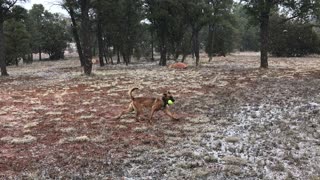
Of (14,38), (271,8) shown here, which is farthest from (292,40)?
(14,38)

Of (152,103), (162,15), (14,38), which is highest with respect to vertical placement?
(162,15)

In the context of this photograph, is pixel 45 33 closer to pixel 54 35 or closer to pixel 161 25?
pixel 54 35

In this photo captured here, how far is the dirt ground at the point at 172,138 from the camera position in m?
7.55

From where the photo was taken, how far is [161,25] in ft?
128

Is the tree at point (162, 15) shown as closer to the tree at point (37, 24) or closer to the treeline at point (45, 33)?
the treeline at point (45, 33)

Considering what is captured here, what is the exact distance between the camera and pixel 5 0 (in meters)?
30.8

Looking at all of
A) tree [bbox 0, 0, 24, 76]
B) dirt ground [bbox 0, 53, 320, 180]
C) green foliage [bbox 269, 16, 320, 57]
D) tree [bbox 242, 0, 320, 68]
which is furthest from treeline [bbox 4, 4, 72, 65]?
dirt ground [bbox 0, 53, 320, 180]

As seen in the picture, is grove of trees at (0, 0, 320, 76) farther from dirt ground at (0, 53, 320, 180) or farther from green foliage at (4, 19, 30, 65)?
dirt ground at (0, 53, 320, 180)

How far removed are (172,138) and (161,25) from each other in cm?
3024

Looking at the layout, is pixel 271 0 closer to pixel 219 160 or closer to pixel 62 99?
pixel 62 99

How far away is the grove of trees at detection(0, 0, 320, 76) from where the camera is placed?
94.8ft

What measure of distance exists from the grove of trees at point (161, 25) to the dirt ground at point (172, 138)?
41.3ft

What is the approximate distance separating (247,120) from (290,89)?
6.94 m

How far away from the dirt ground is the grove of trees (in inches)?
495
